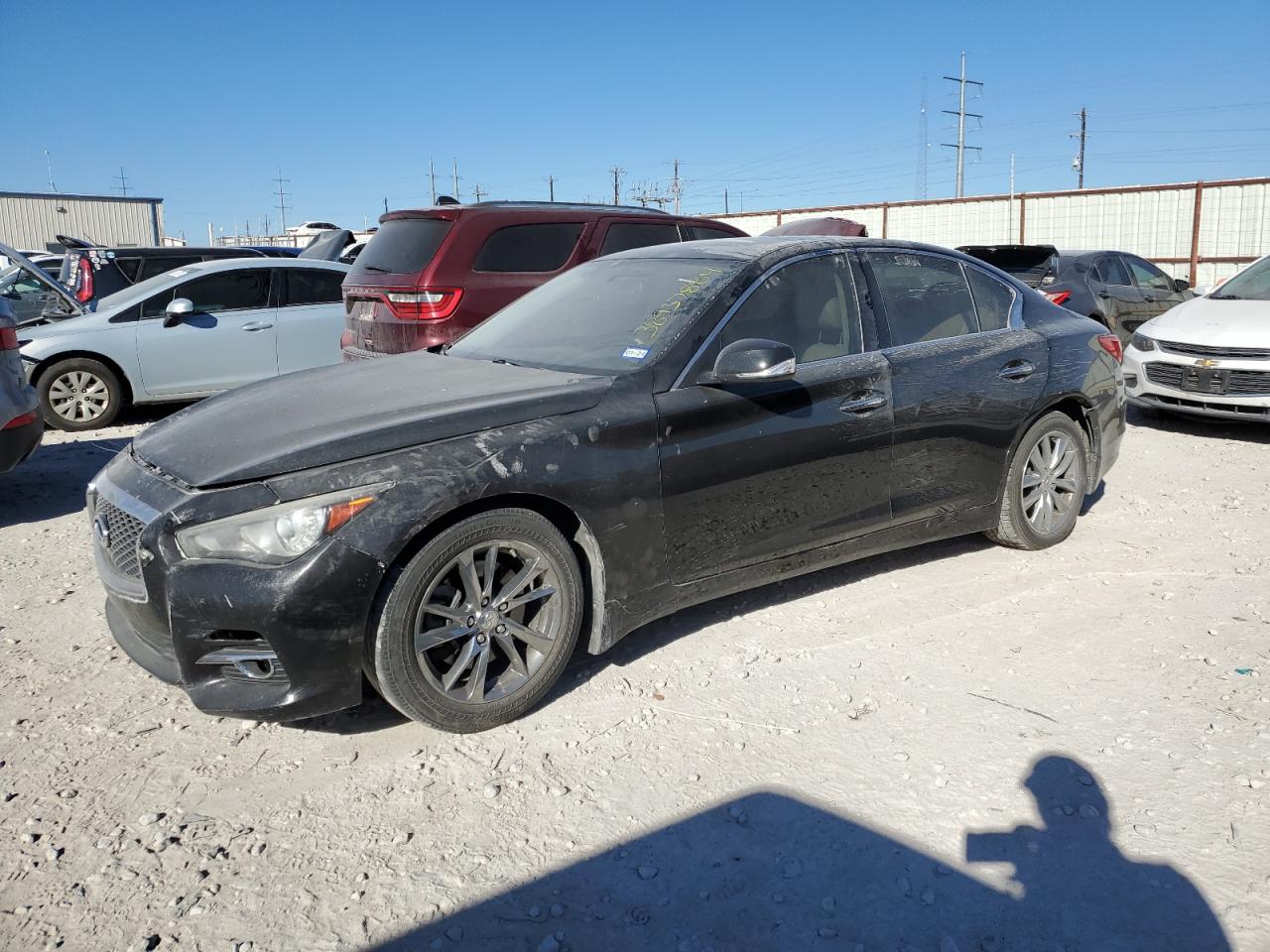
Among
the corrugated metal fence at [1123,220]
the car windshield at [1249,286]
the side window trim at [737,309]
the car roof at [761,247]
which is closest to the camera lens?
the side window trim at [737,309]

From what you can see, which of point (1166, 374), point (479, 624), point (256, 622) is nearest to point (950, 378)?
point (479, 624)

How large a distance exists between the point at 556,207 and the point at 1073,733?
5.91 m

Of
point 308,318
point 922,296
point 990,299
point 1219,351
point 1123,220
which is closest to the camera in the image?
point 922,296

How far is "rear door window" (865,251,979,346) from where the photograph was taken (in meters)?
4.53

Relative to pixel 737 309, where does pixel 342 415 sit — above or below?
below

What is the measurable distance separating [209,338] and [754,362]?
290 inches

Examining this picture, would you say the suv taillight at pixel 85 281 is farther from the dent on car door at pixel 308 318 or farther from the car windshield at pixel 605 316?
the car windshield at pixel 605 316

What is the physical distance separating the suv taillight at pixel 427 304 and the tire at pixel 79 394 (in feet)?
12.3

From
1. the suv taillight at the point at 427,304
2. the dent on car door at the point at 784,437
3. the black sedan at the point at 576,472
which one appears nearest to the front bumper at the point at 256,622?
the black sedan at the point at 576,472

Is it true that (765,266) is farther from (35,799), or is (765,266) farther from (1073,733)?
(35,799)

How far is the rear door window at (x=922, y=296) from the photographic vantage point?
4.53 meters

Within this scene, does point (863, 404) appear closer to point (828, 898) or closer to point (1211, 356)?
point (828, 898)

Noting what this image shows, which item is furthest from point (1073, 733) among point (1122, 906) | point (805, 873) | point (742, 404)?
point (742, 404)

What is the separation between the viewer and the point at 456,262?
7242mm
